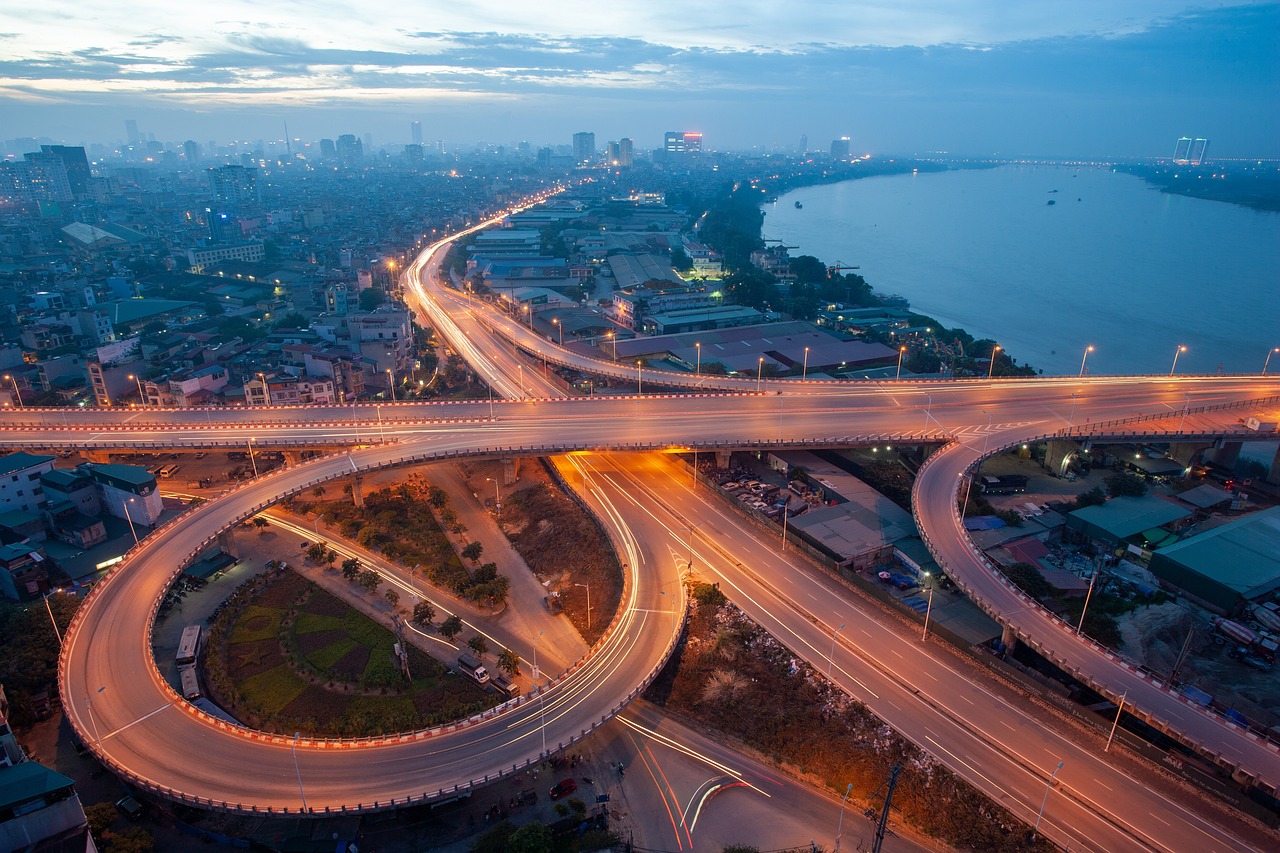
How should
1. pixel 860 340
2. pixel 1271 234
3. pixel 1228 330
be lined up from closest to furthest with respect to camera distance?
pixel 860 340 < pixel 1228 330 < pixel 1271 234

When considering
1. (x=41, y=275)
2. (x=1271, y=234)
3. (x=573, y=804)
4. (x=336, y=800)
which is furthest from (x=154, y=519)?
(x=1271, y=234)

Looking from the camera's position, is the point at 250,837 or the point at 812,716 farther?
the point at 812,716

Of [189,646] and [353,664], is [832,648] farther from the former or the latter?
[189,646]

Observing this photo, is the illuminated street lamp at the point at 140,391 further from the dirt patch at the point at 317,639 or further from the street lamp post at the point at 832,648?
the street lamp post at the point at 832,648

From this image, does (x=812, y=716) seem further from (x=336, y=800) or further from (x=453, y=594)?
(x=453, y=594)

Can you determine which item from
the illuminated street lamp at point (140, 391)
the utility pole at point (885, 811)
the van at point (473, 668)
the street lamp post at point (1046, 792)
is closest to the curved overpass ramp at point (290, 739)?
the van at point (473, 668)

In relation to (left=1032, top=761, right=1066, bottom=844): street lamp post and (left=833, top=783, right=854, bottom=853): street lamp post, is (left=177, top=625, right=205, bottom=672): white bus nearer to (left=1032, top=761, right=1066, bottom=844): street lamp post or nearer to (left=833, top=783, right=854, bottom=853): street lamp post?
(left=833, top=783, right=854, bottom=853): street lamp post

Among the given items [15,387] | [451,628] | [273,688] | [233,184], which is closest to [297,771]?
[273,688]

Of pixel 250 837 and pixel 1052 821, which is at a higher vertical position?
pixel 1052 821
